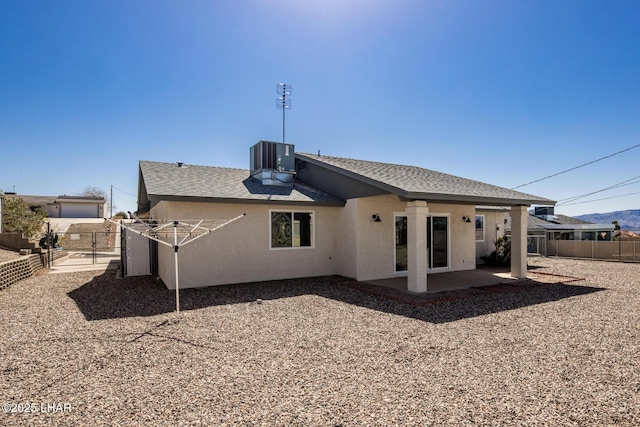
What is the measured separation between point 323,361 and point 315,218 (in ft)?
24.4

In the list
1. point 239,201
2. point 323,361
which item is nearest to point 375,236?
point 239,201

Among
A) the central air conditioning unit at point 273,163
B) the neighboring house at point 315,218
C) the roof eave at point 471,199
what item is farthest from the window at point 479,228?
the central air conditioning unit at point 273,163

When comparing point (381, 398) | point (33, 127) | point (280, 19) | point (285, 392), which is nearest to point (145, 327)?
point (285, 392)

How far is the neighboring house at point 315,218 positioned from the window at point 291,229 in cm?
3

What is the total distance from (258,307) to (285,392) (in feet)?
14.0

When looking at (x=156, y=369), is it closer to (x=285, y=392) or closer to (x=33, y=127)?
(x=285, y=392)

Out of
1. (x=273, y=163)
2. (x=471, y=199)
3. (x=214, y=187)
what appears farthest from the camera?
(x=273, y=163)

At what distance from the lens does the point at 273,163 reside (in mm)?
13438

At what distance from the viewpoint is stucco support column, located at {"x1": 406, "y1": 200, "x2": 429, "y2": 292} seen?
9008mm

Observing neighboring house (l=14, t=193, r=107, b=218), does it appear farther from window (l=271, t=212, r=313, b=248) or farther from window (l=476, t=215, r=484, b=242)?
window (l=476, t=215, r=484, b=242)

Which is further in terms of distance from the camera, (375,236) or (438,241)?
(438,241)

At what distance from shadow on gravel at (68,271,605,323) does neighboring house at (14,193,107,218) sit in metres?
36.7

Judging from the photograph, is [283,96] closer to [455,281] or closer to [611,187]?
[455,281]

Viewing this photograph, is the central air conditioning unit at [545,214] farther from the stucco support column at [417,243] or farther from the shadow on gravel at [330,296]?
the stucco support column at [417,243]
